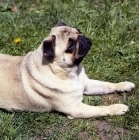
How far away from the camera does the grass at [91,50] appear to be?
4.45 meters

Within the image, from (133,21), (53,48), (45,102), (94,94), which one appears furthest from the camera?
(133,21)

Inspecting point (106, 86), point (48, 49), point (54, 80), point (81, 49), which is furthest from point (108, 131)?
point (48, 49)

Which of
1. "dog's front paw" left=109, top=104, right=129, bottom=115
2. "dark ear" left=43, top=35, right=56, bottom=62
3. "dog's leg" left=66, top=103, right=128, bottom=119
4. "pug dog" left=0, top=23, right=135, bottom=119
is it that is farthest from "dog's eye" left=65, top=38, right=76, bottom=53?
"dog's front paw" left=109, top=104, right=129, bottom=115

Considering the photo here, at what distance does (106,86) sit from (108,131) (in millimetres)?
627

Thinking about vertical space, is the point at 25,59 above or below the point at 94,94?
above

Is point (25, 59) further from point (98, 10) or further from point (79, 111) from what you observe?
point (98, 10)

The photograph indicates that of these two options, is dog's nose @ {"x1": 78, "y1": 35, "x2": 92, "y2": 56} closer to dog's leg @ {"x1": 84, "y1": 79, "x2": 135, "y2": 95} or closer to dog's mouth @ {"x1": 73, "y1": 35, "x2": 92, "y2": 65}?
dog's mouth @ {"x1": 73, "y1": 35, "x2": 92, "y2": 65}

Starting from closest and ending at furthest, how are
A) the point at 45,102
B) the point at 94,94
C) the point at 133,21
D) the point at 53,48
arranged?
the point at 53,48 < the point at 45,102 < the point at 94,94 < the point at 133,21

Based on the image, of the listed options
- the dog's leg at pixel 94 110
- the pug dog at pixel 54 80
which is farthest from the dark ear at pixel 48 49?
the dog's leg at pixel 94 110

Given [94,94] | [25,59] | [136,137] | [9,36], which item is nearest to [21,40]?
[9,36]

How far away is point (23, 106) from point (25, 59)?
0.54 metres

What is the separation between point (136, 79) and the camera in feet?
16.3

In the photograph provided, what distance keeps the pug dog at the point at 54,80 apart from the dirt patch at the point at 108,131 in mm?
112

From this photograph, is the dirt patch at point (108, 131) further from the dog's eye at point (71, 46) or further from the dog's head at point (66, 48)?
the dog's eye at point (71, 46)
